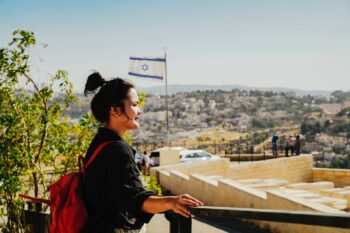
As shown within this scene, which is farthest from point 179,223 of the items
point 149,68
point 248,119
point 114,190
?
point 248,119

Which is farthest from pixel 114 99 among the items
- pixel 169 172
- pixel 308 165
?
pixel 308 165

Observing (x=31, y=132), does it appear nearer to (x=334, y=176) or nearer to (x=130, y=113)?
(x=130, y=113)

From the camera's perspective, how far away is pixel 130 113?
212 cm

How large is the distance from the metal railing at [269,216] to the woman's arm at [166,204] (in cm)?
7

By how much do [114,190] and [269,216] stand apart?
2.12 ft

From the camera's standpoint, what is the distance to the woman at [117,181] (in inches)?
71.7

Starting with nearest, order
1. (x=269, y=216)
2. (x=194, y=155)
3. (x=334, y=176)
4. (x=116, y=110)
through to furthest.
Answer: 1. (x=269, y=216)
2. (x=116, y=110)
3. (x=334, y=176)
4. (x=194, y=155)

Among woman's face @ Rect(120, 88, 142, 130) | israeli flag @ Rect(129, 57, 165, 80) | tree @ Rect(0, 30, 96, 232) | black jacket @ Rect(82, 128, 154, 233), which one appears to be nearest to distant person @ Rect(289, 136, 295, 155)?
israeli flag @ Rect(129, 57, 165, 80)

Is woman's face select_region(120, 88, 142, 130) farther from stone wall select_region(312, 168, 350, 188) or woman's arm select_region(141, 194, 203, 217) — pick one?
stone wall select_region(312, 168, 350, 188)

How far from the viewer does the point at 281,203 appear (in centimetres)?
852

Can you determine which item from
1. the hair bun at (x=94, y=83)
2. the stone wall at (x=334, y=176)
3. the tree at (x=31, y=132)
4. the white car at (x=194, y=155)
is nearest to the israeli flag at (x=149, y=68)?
the white car at (x=194, y=155)

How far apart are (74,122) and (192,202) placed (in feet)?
12.9

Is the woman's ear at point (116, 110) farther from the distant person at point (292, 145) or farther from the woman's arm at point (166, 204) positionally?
the distant person at point (292, 145)

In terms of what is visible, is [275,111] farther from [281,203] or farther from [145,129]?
[281,203]
